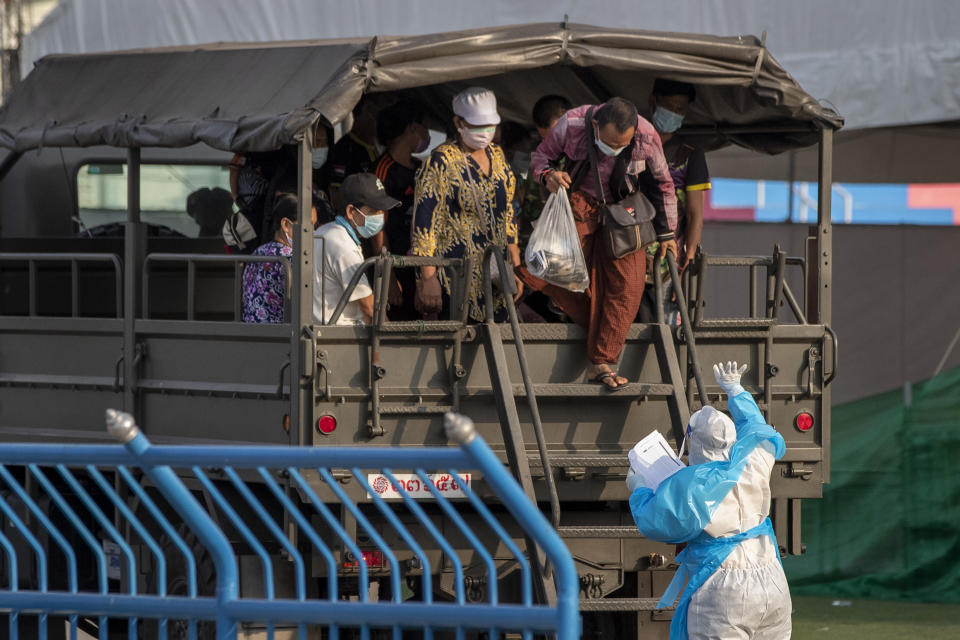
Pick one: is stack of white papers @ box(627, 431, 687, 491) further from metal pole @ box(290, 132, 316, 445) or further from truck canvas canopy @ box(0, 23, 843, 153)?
truck canvas canopy @ box(0, 23, 843, 153)

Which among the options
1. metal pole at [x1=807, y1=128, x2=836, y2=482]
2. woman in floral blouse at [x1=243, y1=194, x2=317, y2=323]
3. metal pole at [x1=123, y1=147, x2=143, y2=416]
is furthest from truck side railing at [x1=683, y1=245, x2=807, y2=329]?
metal pole at [x1=123, y1=147, x2=143, y2=416]

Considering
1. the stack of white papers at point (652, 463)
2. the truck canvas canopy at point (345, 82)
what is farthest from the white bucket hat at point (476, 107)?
the stack of white papers at point (652, 463)

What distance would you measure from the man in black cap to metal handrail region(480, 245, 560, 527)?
54 cm

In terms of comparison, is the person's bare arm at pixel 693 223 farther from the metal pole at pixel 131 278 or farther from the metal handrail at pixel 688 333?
the metal pole at pixel 131 278

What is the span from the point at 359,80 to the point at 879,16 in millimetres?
5604

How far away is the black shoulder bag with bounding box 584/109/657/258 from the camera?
7.29m

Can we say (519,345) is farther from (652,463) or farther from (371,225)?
(652,463)

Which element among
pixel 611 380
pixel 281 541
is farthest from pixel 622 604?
pixel 281 541

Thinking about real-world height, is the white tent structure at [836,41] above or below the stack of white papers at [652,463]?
above

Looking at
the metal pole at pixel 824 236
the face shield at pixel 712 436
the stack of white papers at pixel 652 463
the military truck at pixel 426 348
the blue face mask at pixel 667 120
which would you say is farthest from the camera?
the blue face mask at pixel 667 120

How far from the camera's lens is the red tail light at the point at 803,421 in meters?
7.63

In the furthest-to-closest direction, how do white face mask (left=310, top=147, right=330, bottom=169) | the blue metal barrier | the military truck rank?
white face mask (left=310, top=147, right=330, bottom=169), the military truck, the blue metal barrier

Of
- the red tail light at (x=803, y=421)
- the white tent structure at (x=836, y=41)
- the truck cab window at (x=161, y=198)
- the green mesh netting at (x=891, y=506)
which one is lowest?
the green mesh netting at (x=891, y=506)

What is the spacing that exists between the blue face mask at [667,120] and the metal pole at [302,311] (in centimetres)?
214
